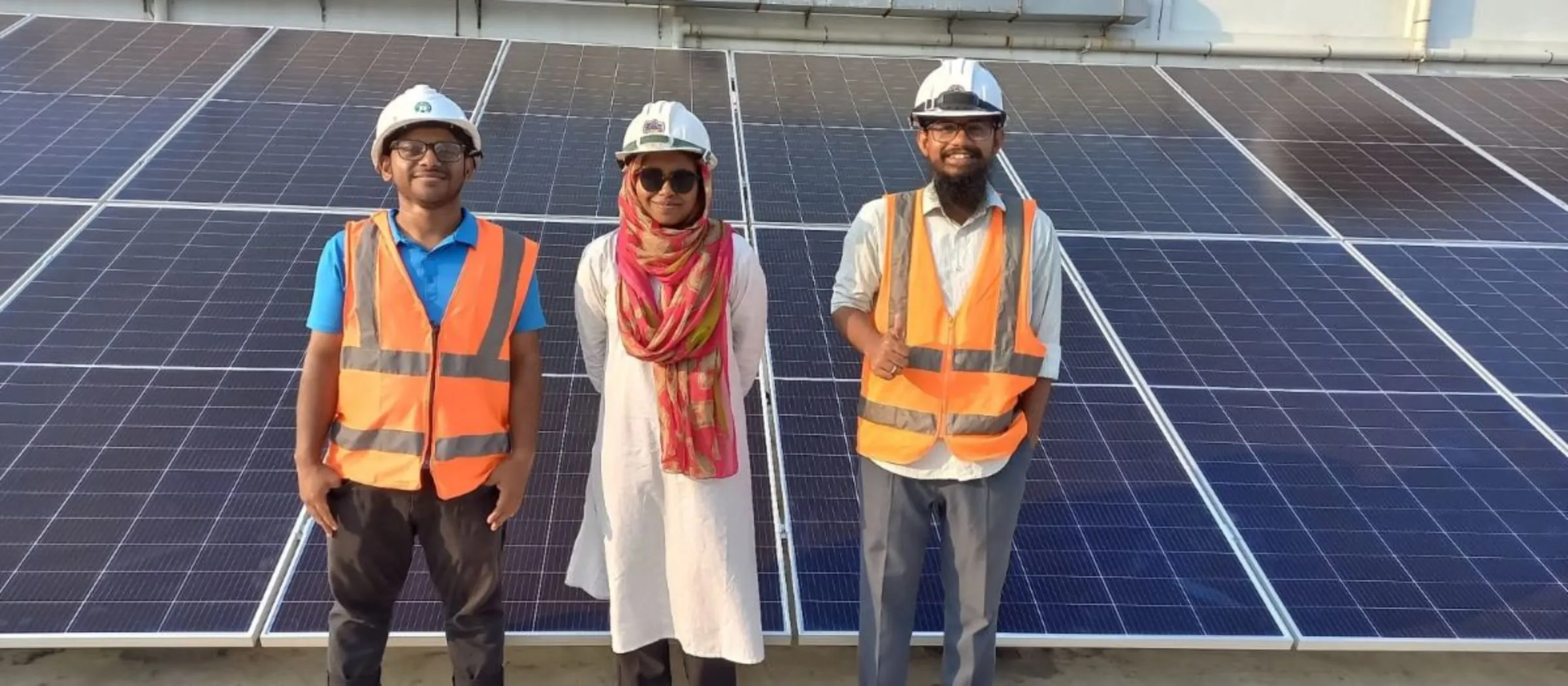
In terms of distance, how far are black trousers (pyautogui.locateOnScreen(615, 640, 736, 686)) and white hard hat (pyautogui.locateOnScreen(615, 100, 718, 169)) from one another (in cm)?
147

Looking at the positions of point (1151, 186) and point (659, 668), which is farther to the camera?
point (1151, 186)

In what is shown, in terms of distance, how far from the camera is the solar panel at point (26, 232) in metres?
4.79

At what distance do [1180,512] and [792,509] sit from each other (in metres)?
1.52

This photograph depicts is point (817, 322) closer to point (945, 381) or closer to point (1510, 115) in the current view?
point (945, 381)

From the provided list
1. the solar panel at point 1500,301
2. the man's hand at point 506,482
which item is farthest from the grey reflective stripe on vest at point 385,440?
the solar panel at point 1500,301

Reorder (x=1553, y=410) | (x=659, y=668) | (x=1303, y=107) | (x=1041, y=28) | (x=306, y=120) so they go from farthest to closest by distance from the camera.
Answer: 1. (x=1041, y=28)
2. (x=1303, y=107)
3. (x=306, y=120)
4. (x=1553, y=410)
5. (x=659, y=668)

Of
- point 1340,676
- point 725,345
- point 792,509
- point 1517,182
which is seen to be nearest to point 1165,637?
point 1340,676

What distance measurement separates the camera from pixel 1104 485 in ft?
13.8

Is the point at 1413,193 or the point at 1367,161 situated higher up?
the point at 1367,161

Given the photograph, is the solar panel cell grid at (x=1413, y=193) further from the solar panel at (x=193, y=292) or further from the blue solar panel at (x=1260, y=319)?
the solar panel at (x=193, y=292)

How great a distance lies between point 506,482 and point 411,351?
46 centimetres

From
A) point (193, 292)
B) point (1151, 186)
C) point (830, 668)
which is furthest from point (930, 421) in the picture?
point (1151, 186)

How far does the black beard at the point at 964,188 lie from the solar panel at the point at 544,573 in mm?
1487

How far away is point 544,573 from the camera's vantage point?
3.67 meters
